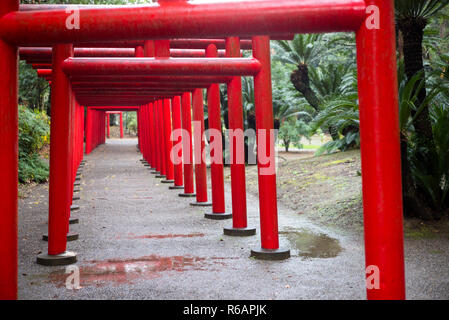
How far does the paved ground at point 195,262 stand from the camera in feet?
13.3

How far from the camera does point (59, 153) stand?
5262 millimetres

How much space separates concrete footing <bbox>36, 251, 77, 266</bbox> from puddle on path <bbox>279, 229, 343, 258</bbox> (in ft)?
8.63

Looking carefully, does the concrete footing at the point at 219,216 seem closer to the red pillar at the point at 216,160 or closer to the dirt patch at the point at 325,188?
the red pillar at the point at 216,160

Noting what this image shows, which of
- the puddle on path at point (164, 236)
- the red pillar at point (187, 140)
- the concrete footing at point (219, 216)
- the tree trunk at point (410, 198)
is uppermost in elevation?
the red pillar at point (187, 140)

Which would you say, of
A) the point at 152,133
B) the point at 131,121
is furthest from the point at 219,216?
the point at 131,121

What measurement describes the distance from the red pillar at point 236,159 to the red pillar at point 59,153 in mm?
2283

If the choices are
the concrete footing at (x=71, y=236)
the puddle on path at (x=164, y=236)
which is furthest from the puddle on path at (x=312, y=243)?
the concrete footing at (x=71, y=236)

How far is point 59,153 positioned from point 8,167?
201 cm

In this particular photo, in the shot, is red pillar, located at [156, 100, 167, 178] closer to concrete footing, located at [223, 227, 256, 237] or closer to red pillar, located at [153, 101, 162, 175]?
red pillar, located at [153, 101, 162, 175]

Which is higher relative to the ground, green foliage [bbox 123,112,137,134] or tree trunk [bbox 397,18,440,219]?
green foliage [bbox 123,112,137,134]

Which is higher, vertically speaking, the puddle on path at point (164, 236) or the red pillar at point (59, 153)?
the red pillar at point (59, 153)

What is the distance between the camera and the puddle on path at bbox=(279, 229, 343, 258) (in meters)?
5.55

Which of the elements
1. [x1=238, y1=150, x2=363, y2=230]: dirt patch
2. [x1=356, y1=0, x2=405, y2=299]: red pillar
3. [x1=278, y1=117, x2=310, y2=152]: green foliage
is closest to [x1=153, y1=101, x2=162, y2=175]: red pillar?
[x1=238, y1=150, x2=363, y2=230]: dirt patch

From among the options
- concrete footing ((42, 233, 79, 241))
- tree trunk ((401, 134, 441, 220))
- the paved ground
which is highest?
tree trunk ((401, 134, 441, 220))
